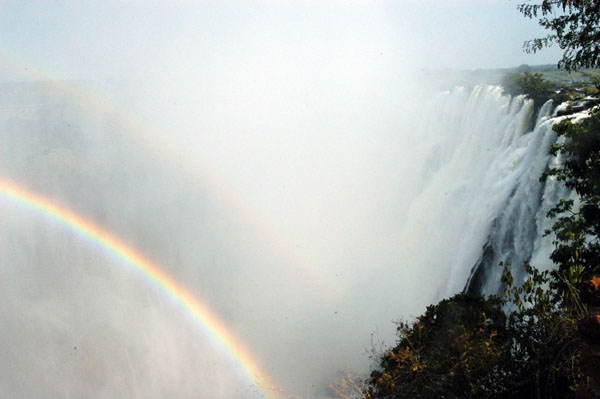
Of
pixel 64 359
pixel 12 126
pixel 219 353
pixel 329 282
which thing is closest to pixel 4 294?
pixel 64 359

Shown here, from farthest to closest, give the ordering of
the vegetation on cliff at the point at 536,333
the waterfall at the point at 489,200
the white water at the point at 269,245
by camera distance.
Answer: the white water at the point at 269,245
the waterfall at the point at 489,200
the vegetation on cliff at the point at 536,333

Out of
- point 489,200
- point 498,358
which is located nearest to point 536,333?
point 498,358

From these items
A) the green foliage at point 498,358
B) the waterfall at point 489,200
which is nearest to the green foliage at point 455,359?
the green foliage at point 498,358

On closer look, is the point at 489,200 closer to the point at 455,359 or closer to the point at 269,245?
the point at 455,359

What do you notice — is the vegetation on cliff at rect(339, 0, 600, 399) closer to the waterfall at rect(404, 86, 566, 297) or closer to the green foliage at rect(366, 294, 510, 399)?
the green foliage at rect(366, 294, 510, 399)

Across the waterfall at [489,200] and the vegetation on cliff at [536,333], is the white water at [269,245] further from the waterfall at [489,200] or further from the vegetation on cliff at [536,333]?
the vegetation on cliff at [536,333]

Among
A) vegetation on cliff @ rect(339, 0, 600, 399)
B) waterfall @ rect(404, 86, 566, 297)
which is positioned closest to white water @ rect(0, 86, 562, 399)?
waterfall @ rect(404, 86, 566, 297)

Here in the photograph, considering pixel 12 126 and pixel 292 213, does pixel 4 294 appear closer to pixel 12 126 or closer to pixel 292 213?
pixel 292 213
